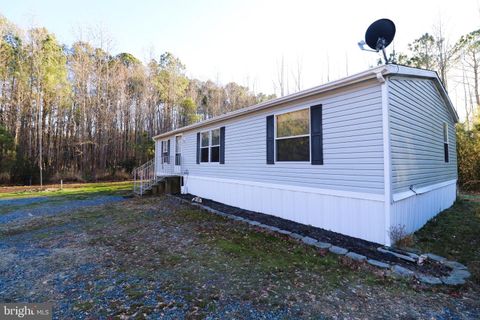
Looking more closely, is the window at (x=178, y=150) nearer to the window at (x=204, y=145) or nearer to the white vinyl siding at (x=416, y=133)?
the window at (x=204, y=145)

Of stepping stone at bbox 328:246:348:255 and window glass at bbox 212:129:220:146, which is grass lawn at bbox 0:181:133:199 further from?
stepping stone at bbox 328:246:348:255

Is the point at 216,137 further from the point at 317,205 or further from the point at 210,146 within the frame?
the point at 317,205

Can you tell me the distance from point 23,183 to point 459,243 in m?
22.1

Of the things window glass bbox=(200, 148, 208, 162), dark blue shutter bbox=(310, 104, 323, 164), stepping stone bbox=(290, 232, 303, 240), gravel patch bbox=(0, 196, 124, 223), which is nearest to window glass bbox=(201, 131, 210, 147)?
window glass bbox=(200, 148, 208, 162)

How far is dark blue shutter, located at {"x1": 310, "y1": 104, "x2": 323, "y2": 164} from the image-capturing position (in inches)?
201

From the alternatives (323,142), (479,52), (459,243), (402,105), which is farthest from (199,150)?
(479,52)

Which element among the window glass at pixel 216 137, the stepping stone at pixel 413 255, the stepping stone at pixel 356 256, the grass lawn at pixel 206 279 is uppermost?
the window glass at pixel 216 137

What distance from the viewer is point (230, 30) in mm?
11695

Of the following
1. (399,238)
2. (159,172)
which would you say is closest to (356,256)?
(399,238)

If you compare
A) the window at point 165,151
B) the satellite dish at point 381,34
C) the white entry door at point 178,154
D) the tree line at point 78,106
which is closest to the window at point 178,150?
→ the white entry door at point 178,154

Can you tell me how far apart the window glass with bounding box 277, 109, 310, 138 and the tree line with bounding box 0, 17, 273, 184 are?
52.6 feet

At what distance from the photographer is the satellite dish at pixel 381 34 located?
499 cm

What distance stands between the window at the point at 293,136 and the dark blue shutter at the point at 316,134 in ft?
0.44

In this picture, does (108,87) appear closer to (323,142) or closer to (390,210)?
(323,142)
